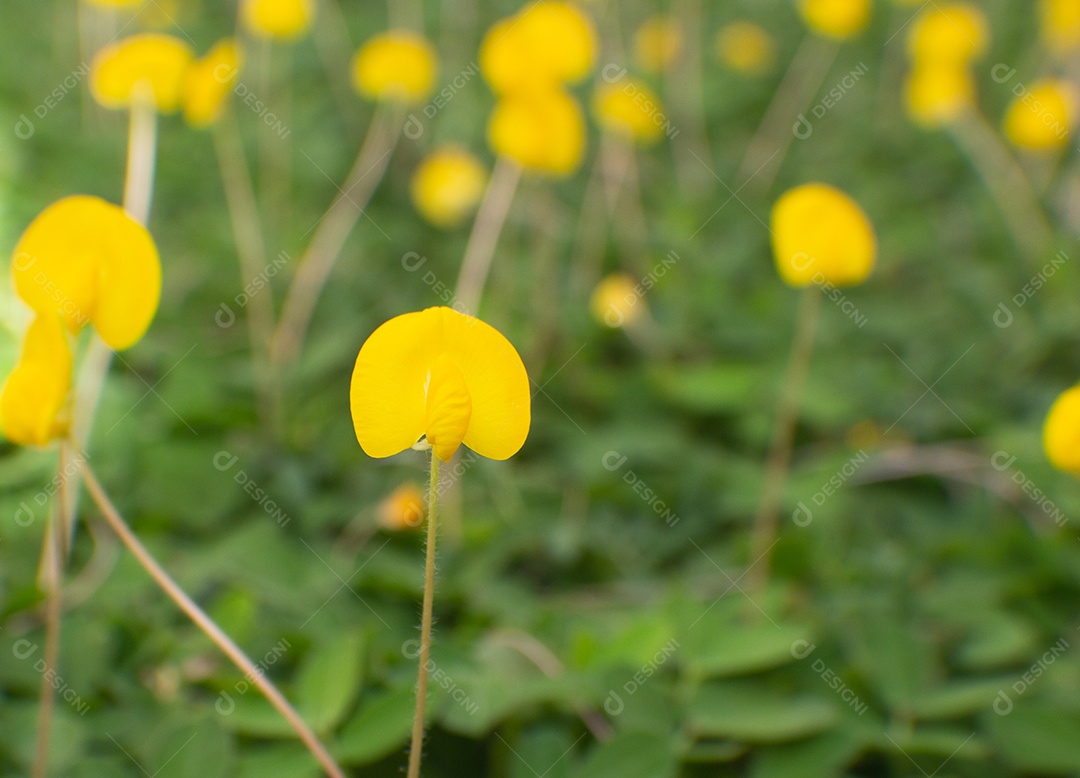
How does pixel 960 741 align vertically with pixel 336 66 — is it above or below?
below

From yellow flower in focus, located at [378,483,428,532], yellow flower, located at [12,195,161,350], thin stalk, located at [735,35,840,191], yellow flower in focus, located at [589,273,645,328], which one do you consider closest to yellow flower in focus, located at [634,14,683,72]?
thin stalk, located at [735,35,840,191]

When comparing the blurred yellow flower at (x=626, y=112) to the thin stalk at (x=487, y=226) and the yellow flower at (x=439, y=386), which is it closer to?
the thin stalk at (x=487, y=226)

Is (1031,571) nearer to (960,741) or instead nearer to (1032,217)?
(960,741)

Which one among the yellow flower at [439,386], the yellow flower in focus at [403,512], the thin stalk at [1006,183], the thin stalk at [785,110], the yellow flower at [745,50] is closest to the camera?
the yellow flower at [439,386]

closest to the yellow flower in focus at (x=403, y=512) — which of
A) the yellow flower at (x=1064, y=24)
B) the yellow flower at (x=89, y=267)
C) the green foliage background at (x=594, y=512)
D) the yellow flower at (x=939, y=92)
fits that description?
the green foliage background at (x=594, y=512)

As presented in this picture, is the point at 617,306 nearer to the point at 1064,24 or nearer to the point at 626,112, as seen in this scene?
the point at 626,112

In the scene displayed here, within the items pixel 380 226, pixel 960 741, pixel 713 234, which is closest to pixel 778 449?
pixel 960 741

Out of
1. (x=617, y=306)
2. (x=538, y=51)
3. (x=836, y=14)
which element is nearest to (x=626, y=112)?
(x=538, y=51)
